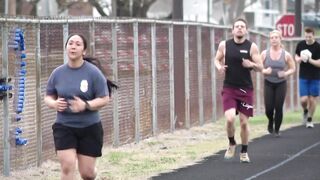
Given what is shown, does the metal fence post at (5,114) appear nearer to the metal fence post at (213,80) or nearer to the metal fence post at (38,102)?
the metal fence post at (38,102)

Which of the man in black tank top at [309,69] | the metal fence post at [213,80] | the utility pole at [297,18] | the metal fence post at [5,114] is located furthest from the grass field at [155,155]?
the utility pole at [297,18]

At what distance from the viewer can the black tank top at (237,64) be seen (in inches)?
519

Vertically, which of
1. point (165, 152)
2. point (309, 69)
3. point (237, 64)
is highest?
point (237, 64)

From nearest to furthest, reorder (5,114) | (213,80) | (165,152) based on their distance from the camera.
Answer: (5,114) < (165,152) < (213,80)

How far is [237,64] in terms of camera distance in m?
13.2

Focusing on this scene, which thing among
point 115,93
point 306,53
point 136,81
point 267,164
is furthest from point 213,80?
point 267,164

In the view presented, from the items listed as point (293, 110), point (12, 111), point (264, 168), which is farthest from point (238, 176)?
point (293, 110)

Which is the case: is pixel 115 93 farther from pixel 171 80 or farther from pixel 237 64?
pixel 171 80

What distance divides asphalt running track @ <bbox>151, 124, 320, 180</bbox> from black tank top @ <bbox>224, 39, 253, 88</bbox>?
112 centimetres

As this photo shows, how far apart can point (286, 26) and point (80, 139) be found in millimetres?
25044

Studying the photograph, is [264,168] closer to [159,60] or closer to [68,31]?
[68,31]

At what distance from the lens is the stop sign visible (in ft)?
109

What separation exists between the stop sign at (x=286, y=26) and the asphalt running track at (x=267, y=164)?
16735 mm

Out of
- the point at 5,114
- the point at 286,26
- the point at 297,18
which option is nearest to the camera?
the point at 5,114
